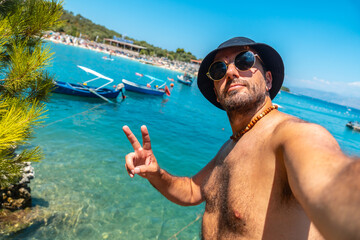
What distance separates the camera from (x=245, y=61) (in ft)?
5.77

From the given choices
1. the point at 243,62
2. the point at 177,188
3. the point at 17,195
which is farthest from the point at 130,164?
the point at 17,195

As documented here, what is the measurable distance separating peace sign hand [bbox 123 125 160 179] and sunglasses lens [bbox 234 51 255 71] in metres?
0.91

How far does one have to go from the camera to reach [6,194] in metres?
4.74

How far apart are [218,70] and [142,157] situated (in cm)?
99

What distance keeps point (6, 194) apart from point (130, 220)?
282cm

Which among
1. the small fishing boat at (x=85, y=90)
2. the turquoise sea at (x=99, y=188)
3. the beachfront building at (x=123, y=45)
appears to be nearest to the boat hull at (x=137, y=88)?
the small fishing boat at (x=85, y=90)

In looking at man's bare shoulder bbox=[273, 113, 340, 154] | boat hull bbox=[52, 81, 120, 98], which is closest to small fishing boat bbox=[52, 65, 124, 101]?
boat hull bbox=[52, 81, 120, 98]

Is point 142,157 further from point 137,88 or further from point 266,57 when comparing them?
point 137,88

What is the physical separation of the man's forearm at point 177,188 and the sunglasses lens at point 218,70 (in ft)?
3.23

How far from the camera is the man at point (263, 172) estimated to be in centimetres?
68

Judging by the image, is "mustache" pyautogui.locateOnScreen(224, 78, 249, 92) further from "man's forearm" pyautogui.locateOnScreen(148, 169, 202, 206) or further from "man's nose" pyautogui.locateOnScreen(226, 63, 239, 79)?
"man's forearm" pyautogui.locateOnScreen(148, 169, 202, 206)

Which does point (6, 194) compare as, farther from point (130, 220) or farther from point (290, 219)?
point (290, 219)

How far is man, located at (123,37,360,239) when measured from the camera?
68 cm

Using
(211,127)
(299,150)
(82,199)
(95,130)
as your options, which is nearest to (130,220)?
(82,199)
